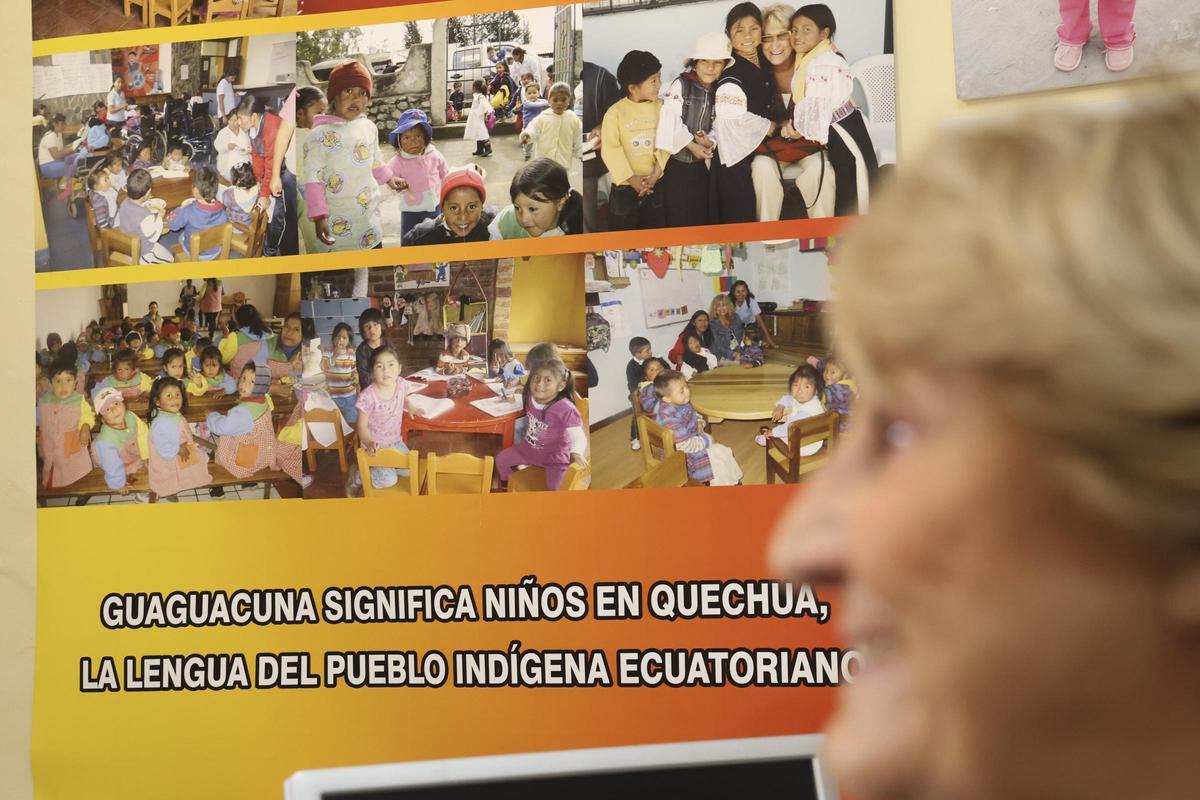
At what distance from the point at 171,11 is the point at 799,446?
103 centimetres

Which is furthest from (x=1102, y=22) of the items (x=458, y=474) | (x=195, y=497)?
(x=195, y=497)

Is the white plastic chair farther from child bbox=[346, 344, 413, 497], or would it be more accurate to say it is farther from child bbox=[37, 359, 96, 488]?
child bbox=[37, 359, 96, 488]

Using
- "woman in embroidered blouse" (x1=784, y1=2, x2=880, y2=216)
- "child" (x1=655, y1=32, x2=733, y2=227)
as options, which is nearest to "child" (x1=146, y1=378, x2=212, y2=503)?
"child" (x1=655, y1=32, x2=733, y2=227)

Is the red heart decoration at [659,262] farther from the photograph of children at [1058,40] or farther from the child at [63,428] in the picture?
the child at [63,428]

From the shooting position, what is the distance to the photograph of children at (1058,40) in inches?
43.2

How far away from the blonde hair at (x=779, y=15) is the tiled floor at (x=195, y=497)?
855 millimetres

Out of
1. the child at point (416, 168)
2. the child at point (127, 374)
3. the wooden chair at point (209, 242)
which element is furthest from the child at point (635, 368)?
the child at point (127, 374)

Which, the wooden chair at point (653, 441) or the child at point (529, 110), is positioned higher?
the child at point (529, 110)

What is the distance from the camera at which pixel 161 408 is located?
139cm

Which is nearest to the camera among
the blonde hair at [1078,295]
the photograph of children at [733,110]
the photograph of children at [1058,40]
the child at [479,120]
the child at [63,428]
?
the blonde hair at [1078,295]

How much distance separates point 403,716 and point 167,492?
44 cm

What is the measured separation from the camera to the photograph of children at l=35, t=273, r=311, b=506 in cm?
136

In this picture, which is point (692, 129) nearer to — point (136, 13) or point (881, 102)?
point (881, 102)

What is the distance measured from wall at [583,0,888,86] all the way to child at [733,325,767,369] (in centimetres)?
32
